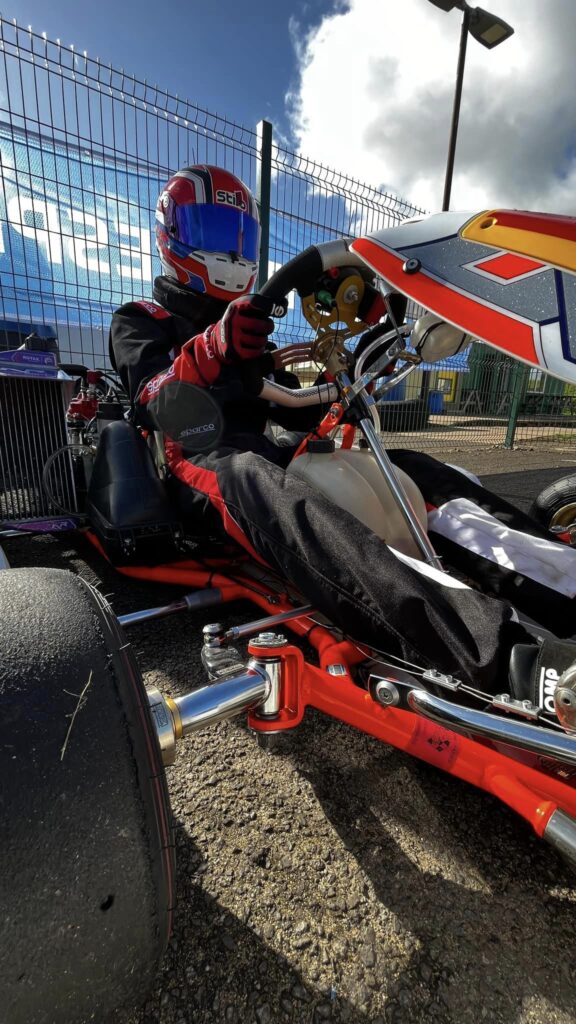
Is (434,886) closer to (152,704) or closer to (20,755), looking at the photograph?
(152,704)

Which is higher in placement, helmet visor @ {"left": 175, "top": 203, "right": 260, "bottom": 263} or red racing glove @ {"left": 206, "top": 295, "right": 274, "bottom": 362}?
helmet visor @ {"left": 175, "top": 203, "right": 260, "bottom": 263}

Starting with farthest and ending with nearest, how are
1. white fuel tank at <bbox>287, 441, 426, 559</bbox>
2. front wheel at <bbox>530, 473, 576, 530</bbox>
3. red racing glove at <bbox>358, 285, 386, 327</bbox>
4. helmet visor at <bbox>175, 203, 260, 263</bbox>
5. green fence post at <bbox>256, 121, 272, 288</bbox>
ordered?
green fence post at <bbox>256, 121, 272, 288</bbox> → helmet visor at <bbox>175, 203, 260, 263</bbox> → front wheel at <bbox>530, 473, 576, 530</bbox> → red racing glove at <bbox>358, 285, 386, 327</bbox> → white fuel tank at <bbox>287, 441, 426, 559</bbox>

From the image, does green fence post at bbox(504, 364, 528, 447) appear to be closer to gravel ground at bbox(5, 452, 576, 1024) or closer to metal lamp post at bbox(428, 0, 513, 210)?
metal lamp post at bbox(428, 0, 513, 210)

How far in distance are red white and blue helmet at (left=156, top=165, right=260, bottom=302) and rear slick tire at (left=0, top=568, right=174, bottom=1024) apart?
6.72 ft

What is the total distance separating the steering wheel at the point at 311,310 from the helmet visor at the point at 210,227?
95 cm

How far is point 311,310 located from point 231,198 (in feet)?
3.65

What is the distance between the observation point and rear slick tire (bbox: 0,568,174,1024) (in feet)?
1.72

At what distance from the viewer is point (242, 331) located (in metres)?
1.54

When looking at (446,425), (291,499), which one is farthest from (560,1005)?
(446,425)

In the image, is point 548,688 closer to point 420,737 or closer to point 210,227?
point 420,737

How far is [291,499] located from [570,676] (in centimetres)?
68

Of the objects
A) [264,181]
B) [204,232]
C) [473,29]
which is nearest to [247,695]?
[204,232]

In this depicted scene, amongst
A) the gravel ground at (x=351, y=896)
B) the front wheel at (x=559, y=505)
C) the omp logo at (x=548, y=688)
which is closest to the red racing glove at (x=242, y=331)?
the gravel ground at (x=351, y=896)

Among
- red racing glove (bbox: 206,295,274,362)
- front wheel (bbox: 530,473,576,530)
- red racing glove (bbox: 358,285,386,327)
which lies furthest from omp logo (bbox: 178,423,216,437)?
front wheel (bbox: 530,473,576,530)
